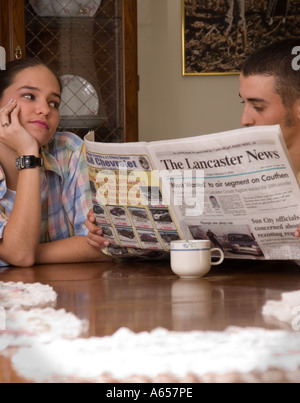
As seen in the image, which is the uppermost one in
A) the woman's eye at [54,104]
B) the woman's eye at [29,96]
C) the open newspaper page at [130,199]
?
the woman's eye at [29,96]

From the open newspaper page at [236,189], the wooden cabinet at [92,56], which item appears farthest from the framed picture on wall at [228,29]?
the open newspaper page at [236,189]

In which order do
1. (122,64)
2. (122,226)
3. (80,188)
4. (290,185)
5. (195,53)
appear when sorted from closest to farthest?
(290,185), (122,226), (80,188), (122,64), (195,53)

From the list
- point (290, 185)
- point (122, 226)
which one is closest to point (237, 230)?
point (290, 185)

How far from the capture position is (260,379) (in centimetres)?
57

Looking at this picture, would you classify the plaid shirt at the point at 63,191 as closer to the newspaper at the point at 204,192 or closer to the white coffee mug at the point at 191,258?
the newspaper at the point at 204,192

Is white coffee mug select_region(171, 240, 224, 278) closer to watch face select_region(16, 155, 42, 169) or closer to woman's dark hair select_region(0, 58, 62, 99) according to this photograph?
watch face select_region(16, 155, 42, 169)

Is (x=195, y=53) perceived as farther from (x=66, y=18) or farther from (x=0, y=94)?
(x=0, y=94)

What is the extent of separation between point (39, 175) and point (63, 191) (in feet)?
0.55

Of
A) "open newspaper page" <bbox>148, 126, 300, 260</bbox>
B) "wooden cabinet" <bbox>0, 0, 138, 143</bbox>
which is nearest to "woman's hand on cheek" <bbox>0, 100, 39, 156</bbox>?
"open newspaper page" <bbox>148, 126, 300, 260</bbox>

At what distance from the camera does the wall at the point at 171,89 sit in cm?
326

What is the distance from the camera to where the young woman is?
1535 mm

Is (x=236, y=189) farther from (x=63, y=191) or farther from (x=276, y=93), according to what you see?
(x=63, y=191)

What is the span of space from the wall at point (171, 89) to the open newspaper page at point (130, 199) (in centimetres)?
195
